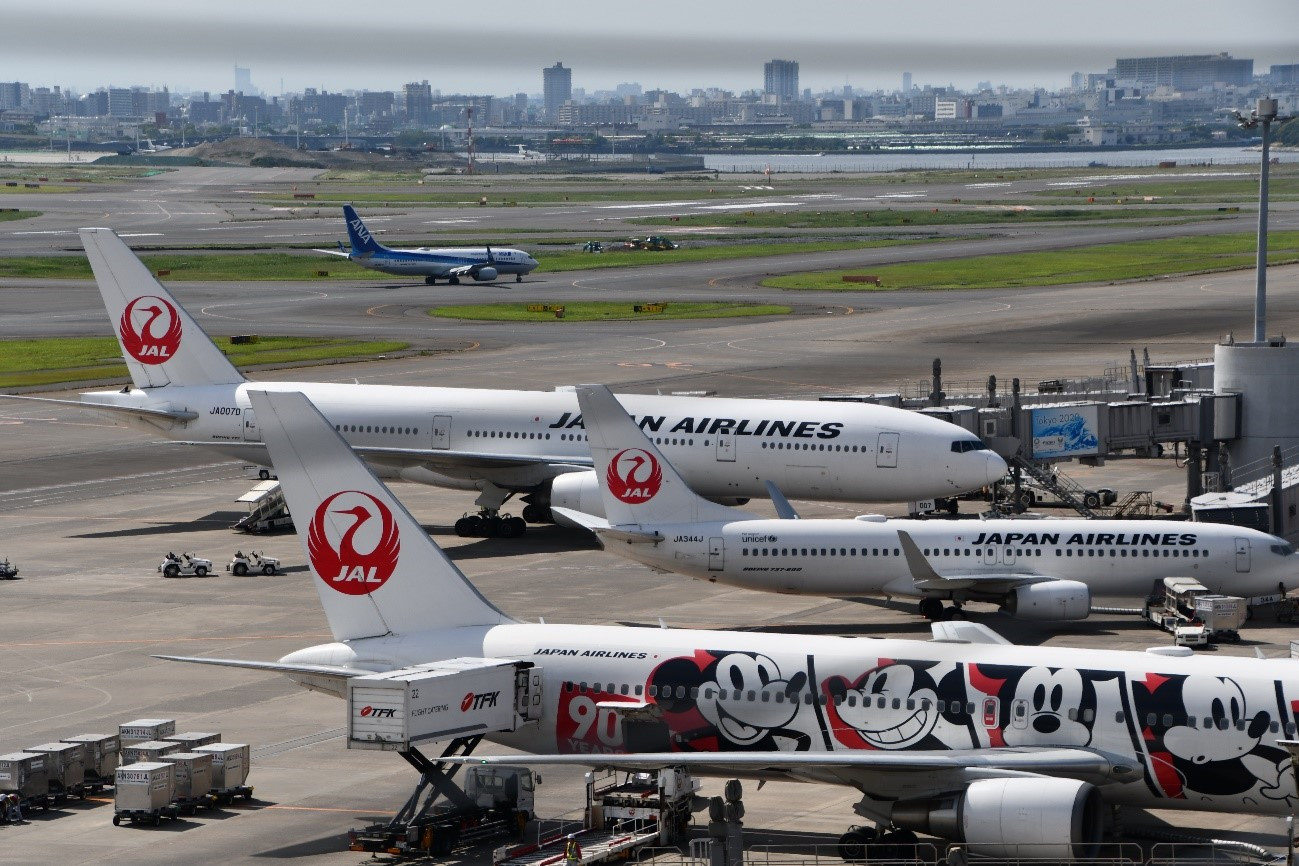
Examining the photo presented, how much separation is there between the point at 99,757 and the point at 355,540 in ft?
26.5

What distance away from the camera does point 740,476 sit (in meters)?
67.8

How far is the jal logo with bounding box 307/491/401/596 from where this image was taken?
36.2 metres

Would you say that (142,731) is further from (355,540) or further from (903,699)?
(903,699)

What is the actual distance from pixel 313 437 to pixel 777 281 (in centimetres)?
13682

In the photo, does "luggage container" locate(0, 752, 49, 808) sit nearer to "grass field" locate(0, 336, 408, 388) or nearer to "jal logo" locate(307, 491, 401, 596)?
"jal logo" locate(307, 491, 401, 596)

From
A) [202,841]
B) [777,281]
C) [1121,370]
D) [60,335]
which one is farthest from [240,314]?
[202,841]

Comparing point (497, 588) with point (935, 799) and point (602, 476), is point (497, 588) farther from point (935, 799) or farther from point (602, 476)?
point (935, 799)

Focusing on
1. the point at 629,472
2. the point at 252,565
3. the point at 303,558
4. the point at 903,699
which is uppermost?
the point at 629,472

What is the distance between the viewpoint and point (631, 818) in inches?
1362

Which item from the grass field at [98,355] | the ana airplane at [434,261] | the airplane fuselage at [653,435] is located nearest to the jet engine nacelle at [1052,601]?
the airplane fuselage at [653,435]

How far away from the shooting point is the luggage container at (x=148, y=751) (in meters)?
38.1

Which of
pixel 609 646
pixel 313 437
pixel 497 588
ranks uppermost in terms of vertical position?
pixel 313 437

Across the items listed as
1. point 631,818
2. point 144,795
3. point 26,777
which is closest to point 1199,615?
point 631,818

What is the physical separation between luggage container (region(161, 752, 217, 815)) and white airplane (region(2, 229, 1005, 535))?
28671 millimetres
